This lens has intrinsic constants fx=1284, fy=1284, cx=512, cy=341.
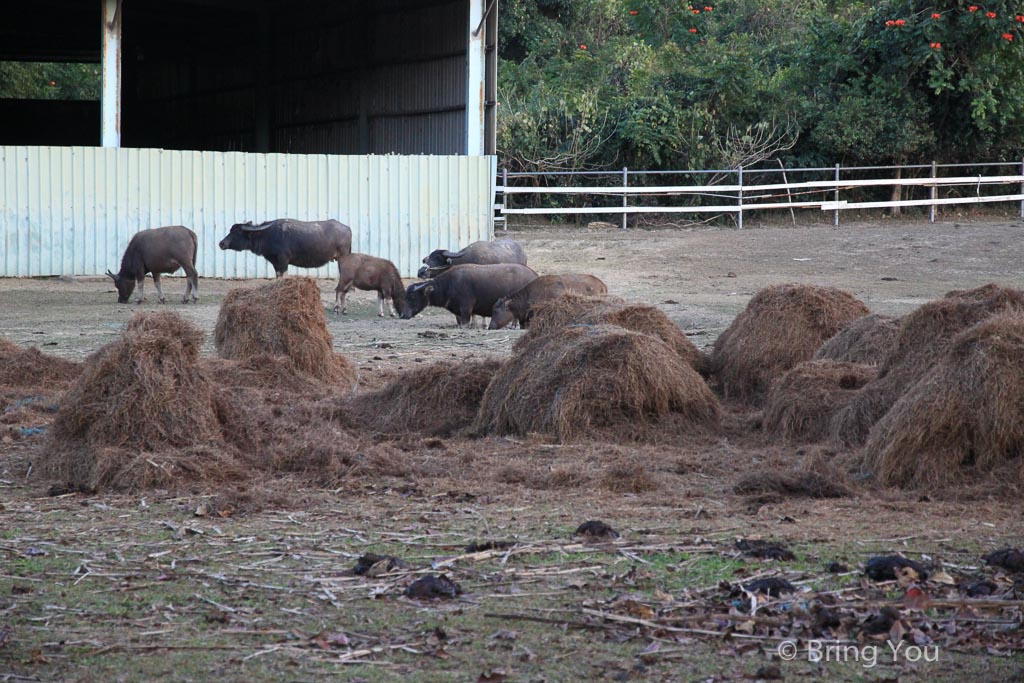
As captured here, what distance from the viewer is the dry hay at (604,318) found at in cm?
1098

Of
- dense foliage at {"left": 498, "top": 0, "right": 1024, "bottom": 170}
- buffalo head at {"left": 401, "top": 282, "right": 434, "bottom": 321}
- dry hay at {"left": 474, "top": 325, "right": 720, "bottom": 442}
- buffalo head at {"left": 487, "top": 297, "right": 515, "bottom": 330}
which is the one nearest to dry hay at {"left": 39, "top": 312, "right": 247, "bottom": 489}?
dry hay at {"left": 474, "top": 325, "right": 720, "bottom": 442}

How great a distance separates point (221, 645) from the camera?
16.7 feet

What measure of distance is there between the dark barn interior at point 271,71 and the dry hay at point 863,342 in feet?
51.2

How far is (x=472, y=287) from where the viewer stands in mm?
17578

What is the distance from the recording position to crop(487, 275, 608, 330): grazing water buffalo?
16.1 metres

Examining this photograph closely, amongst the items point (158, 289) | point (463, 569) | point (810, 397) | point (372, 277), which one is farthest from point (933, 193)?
point (463, 569)

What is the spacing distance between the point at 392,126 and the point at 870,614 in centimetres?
2573

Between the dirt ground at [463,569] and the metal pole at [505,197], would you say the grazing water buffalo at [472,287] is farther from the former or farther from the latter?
the metal pole at [505,197]

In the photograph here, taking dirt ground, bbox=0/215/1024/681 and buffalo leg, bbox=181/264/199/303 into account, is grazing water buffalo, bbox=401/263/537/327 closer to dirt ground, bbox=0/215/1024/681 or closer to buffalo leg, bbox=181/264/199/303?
buffalo leg, bbox=181/264/199/303

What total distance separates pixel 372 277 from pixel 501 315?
2997mm

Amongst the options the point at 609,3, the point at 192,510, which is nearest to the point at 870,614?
the point at 192,510

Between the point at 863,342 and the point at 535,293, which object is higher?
the point at 535,293

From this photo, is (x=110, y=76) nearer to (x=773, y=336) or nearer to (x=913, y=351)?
(x=773, y=336)

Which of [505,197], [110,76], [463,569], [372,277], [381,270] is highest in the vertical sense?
[110,76]
